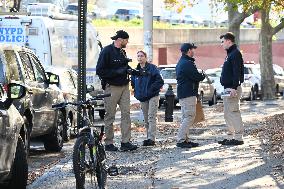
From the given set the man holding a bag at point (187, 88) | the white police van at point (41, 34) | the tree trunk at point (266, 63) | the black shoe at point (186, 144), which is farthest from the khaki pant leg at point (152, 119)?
the tree trunk at point (266, 63)

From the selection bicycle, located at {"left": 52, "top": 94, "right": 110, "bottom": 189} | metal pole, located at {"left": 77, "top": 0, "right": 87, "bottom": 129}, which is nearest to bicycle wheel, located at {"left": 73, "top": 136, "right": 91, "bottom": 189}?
bicycle, located at {"left": 52, "top": 94, "right": 110, "bottom": 189}

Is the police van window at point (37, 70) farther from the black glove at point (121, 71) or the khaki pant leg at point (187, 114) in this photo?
the khaki pant leg at point (187, 114)

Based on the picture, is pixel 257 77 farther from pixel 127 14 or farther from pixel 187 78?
pixel 187 78

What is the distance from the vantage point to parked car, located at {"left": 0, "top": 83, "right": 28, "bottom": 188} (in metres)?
9.27

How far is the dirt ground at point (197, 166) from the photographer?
1091cm

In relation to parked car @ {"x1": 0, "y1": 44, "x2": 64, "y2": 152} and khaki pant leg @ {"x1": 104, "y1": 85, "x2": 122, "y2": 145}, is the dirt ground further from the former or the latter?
parked car @ {"x1": 0, "y1": 44, "x2": 64, "y2": 152}

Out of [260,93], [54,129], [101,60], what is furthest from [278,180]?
[260,93]

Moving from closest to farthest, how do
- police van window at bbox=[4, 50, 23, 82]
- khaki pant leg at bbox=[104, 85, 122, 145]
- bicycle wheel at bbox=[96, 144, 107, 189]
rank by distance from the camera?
bicycle wheel at bbox=[96, 144, 107, 189] → police van window at bbox=[4, 50, 23, 82] → khaki pant leg at bbox=[104, 85, 122, 145]

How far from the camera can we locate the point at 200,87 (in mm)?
30234

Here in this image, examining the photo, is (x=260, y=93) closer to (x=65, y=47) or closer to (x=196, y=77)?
(x=65, y=47)

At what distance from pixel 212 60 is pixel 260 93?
55.4 feet

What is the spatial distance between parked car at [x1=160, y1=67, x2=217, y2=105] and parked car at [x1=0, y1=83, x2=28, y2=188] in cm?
1827

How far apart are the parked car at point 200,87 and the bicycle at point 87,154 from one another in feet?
61.3

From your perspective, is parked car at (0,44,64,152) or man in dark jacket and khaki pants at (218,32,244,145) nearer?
parked car at (0,44,64,152)
